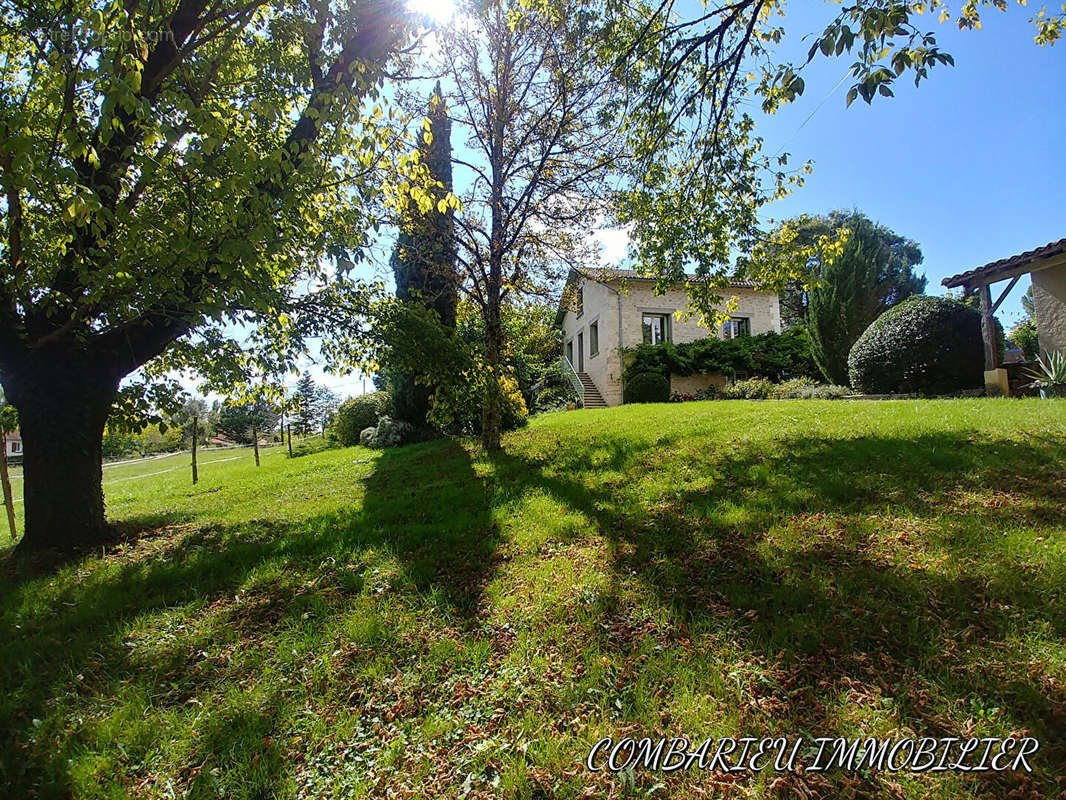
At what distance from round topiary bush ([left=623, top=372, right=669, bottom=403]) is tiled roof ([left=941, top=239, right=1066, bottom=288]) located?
813 centimetres

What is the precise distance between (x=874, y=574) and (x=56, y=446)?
7.12m

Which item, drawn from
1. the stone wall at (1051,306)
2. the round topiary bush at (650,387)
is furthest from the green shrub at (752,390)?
the stone wall at (1051,306)

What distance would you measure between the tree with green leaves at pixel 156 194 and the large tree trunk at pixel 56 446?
0.6 inches

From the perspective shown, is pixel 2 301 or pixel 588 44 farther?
pixel 588 44

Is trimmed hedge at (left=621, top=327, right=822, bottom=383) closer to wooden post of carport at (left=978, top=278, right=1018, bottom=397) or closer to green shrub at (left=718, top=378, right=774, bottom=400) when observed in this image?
green shrub at (left=718, top=378, right=774, bottom=400)

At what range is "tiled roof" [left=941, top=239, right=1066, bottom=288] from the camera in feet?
27.8

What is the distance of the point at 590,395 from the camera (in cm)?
1933

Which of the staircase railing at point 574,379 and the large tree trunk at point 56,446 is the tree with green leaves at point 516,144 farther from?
the staircase railing at point 574,379

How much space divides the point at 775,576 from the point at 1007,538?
158 centimetres

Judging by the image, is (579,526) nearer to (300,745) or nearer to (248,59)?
(300,745)

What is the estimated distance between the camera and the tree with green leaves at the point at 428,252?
611cm

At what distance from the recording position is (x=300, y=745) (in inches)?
79.4

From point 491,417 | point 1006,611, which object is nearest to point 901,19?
point 1006,611

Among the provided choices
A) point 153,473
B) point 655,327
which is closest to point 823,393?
point 655,327
